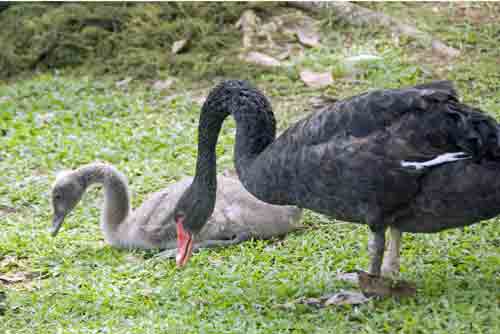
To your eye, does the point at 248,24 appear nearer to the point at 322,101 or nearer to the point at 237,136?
the point at 322,101

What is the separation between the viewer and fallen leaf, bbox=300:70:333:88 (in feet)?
27.2

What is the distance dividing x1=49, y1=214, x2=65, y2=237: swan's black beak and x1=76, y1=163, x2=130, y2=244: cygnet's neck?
0.97 ft

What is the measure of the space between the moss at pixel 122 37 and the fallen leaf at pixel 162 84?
171 mm

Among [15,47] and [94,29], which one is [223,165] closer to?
[94,29]

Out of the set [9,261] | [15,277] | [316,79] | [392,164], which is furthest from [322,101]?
[392,164]

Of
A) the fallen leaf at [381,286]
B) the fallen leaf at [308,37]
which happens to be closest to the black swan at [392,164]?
the fallen leaf at [381,286]

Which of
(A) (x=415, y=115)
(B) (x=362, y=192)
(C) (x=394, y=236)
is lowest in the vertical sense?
(C) (x=394, y=236)

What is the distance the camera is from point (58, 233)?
608 cm

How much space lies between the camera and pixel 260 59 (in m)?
9.07

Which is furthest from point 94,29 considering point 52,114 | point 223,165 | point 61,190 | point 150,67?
point 61,190

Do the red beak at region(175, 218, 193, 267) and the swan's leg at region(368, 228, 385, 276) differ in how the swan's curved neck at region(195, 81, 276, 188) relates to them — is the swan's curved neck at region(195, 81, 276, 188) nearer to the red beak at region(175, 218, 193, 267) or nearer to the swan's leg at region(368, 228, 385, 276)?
the red beak at region(175, 218, 193, 267)

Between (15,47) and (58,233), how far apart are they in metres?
4.74

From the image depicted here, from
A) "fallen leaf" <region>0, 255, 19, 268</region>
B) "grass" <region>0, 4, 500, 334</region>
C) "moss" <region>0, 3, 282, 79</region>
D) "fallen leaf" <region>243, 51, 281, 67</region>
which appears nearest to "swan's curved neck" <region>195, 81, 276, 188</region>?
"grass" <region>0, 4, 500, 334</region>

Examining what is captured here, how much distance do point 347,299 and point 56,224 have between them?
2.41 metres
